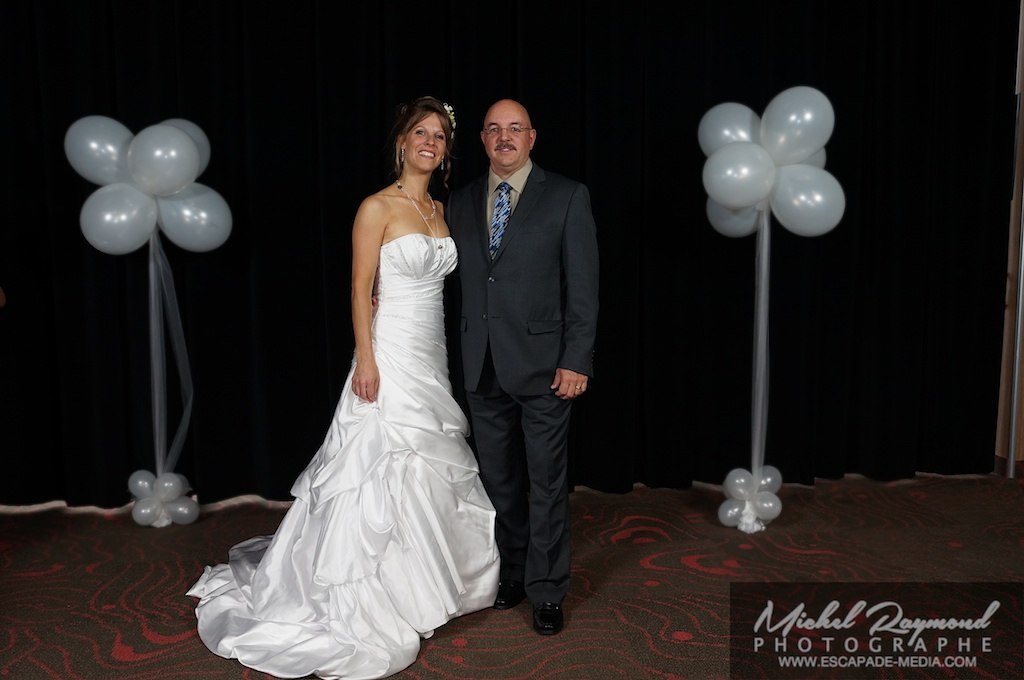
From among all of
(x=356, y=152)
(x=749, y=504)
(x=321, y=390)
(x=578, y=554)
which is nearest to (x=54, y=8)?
(x=356, y=152)

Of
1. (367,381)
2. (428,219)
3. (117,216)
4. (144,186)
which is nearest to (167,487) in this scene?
(117,216)

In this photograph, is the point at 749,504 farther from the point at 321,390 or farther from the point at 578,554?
the point at 321,390

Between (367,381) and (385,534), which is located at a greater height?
(367,381)

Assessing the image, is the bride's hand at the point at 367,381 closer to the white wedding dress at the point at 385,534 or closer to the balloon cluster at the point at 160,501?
the white wedding dress at the point at 385,534

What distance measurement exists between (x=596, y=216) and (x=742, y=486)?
1.45 metres

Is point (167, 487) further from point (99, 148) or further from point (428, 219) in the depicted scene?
point (428, 219)

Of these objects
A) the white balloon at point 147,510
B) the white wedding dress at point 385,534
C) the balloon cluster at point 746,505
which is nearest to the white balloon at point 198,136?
the white wedding dress at point 385,534

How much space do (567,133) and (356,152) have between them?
1.02m

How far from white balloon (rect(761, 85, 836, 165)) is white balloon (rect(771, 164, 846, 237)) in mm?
80

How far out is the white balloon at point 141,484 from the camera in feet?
12.3

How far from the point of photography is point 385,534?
102 inches

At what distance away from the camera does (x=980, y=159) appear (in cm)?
438

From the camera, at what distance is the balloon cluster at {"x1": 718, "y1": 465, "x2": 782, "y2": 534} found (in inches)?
146

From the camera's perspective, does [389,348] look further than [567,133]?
No
